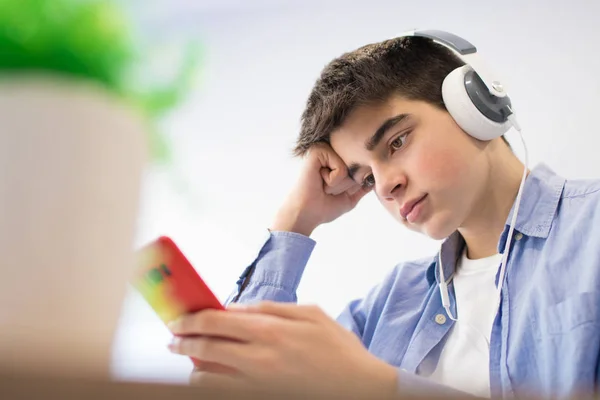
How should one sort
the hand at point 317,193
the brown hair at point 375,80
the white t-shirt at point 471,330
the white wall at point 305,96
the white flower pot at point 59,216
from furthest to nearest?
1. the white wall at point 305,96
2. the hand at point 317,193
3. the brown hair at point 375,80
4. the white t-shirt at point 471,330
5. the white flower pot at point 59,216

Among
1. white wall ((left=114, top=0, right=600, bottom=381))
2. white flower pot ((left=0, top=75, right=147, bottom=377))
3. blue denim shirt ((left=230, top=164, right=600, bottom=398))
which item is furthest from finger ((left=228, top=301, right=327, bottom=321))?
white wall ((left=114, top=0, right=600, bottom=381))

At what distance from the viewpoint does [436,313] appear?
1294 mm

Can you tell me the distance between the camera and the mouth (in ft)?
3.91

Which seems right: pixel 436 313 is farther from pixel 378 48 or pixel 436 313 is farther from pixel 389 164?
pixel 378 48

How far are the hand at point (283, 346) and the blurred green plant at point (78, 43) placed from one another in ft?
0.65

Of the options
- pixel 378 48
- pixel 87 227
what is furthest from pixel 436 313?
pixel 87 227

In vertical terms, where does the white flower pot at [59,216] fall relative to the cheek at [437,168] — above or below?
below

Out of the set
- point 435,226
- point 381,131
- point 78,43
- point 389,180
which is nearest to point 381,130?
point 381,131

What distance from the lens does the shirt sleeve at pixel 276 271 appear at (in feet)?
4.01

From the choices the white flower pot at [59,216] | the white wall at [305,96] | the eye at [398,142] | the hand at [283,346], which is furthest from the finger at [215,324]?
the white wall at [305,96]

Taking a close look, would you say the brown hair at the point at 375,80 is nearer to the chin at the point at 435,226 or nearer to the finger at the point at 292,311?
the chin at the point at 435,226

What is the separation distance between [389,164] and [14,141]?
3.04 feet

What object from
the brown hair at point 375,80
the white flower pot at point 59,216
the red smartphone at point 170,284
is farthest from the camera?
the brown hair at point 375,80

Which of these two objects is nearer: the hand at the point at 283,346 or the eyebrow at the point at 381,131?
the hand at the point at 283,346
